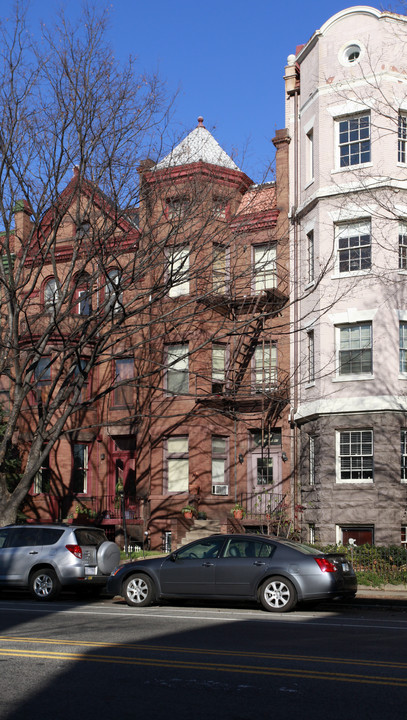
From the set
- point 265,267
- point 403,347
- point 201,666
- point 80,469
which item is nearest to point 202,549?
point 201,666

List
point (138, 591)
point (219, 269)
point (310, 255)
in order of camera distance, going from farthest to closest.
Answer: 1. point (310, 255)
2. point (219, 269)
3. point (138, 591)

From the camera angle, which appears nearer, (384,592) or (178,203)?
(384,592)

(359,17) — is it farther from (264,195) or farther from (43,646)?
(43,646)

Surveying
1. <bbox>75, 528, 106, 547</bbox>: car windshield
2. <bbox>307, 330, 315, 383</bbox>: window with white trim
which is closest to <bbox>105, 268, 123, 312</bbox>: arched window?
<bbox>75, 528, 106, 547</bbox>: car windshield

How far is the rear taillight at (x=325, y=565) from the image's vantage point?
14.6 m

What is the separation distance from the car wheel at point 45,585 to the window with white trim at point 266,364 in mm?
11379

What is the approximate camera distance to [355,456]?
2544 cm

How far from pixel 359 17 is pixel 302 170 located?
5042 millimetres

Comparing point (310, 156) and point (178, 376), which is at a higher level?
point (310, 156)

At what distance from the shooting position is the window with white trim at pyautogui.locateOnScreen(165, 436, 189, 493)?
97.2ft

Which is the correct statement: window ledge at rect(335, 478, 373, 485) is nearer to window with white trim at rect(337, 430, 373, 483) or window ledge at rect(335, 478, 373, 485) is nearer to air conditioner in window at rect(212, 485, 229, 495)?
window with white trim at rect(337, 430, 373, 483)

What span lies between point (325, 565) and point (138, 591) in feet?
11.7

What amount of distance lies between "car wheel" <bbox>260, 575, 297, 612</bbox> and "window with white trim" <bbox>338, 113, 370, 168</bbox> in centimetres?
1605

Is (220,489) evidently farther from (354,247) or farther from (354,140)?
(354,140)
